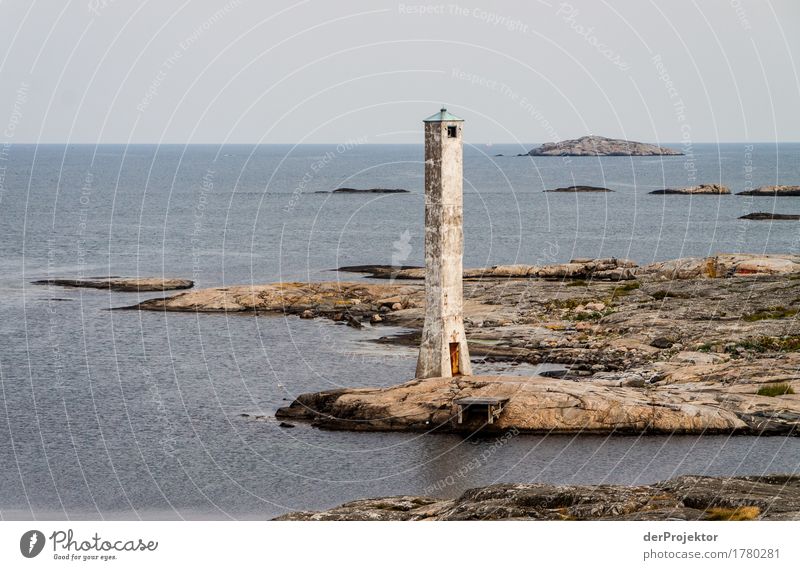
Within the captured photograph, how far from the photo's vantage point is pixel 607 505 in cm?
2994

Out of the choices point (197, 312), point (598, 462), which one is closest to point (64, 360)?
point (197, 312)

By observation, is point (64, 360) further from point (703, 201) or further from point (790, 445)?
point (703, 201)

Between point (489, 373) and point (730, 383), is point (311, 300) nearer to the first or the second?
point (489, 373)

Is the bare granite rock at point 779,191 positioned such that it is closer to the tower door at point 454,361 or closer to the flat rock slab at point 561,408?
the flat rock slab at point 561,408

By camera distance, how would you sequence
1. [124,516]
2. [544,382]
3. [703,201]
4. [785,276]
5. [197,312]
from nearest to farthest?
[124,516] → [544,382] → [785,276] → [197,312] → [703,201]

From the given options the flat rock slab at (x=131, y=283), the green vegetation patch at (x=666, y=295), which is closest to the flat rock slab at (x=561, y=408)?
the green vegetation patch at (x=666, y=295)

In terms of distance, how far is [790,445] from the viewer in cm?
→ 4459

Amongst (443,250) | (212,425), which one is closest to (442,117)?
(443,250)

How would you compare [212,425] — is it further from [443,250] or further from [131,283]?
[131,283]

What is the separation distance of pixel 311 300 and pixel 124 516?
43131mm

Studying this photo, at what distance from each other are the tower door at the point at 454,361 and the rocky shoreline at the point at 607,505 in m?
17.8

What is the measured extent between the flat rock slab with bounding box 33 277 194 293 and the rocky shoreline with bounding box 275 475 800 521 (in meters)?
60.2

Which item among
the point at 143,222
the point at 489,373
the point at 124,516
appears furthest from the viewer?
the point at 143,222

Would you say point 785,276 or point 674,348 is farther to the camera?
point 785,276
